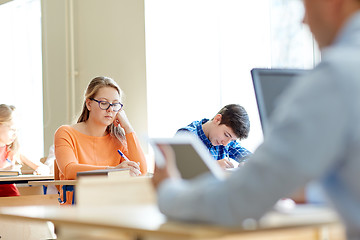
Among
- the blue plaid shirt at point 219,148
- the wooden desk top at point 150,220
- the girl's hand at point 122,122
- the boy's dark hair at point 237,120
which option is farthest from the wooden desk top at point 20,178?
the wooden desk top at point 150,220

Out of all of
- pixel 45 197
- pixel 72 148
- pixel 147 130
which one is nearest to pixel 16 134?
pixel 45 197

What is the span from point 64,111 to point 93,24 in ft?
3.88

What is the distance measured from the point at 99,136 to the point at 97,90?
30 cm

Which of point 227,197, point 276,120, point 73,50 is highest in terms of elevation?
point 73,50

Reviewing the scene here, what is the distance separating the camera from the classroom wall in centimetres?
609

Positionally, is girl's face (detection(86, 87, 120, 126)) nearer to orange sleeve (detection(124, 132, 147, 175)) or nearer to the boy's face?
orange sleeve (detection(124, 132, 147, 175))

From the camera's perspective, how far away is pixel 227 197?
85 cm

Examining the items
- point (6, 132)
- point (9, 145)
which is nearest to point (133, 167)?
point (6, 132)

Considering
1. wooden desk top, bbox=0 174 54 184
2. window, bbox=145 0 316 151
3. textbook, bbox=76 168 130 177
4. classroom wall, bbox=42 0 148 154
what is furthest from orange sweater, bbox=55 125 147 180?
classroom wall, bbox=42 0 148 154

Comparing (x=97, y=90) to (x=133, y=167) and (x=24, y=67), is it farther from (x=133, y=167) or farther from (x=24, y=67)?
(x=24, y=67)

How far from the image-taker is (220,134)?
361 centimetres

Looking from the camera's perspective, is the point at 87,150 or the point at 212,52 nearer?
the point at 87,150

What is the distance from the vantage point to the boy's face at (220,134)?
3574mm

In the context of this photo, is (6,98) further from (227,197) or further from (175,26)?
(227,197)
